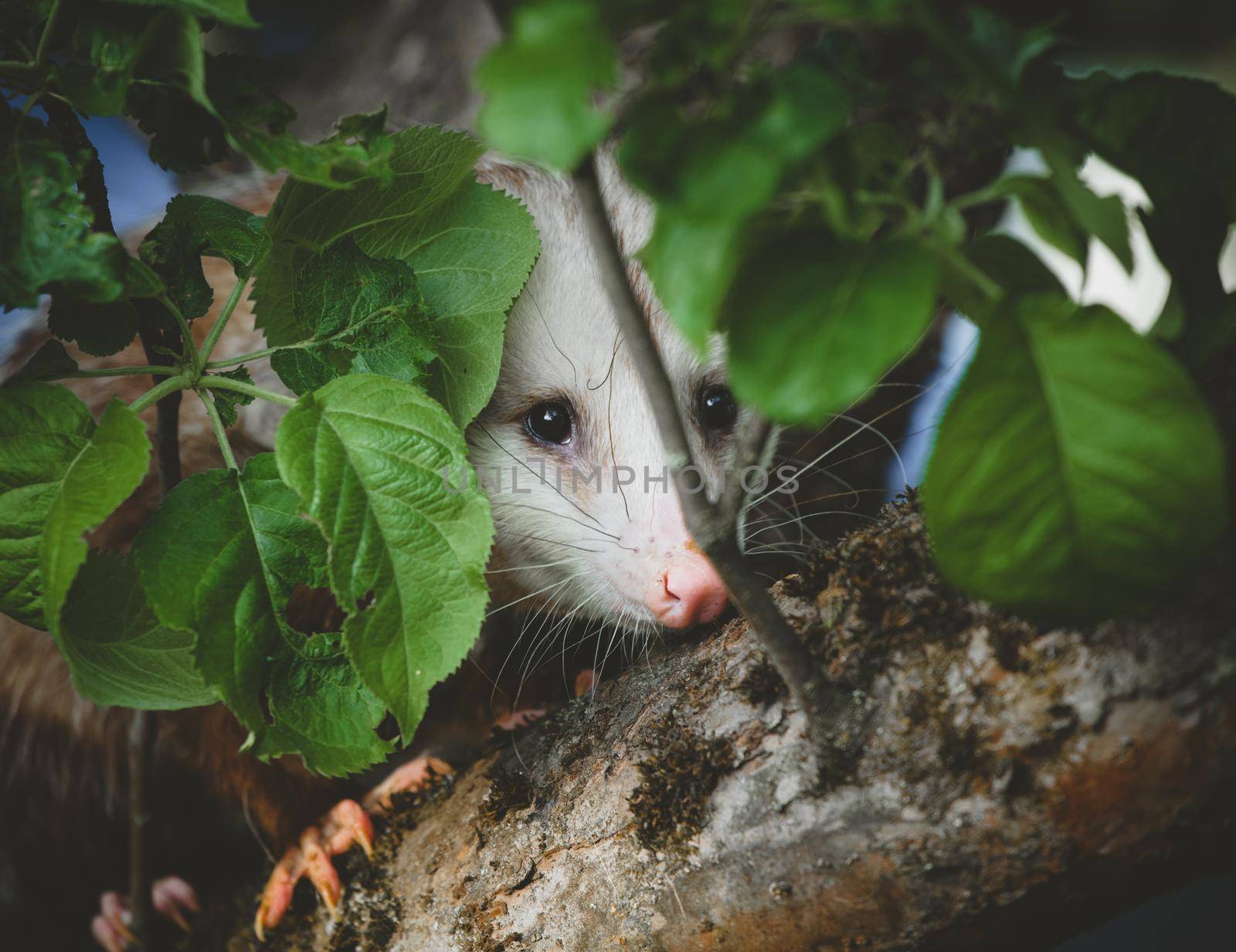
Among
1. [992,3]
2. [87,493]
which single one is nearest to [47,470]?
[87,493]

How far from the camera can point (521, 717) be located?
4.85ft

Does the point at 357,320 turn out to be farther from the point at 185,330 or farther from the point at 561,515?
the point at 561,515

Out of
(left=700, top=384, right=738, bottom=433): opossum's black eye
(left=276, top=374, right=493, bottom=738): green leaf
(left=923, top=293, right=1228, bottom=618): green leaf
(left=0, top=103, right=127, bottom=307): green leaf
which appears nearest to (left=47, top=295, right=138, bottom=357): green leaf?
(left=0, top=103, right=127, bottom=307): green leaf

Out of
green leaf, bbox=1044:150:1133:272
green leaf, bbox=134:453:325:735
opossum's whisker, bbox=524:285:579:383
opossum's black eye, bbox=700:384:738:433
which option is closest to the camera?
green leaf, bbox=1044:150:1133:272

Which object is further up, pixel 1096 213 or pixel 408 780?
pixel 1096 213

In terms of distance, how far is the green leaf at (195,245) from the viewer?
85 cm

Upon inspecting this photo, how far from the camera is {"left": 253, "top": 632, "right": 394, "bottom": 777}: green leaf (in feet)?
2.72

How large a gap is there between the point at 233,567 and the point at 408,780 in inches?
32.8

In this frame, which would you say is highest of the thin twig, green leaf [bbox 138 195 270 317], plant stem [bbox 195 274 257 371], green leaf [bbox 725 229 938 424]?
green leaf [bbox 138 195 270 317]

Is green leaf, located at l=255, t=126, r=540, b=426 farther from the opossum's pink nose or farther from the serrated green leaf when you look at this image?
the opossum's pink nose

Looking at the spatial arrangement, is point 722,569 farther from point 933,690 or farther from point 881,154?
point 881,154

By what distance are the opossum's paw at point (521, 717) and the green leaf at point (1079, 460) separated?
82cm

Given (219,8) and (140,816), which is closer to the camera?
(219,8)

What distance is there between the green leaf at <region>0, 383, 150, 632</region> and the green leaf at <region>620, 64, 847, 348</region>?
19.4 inches
